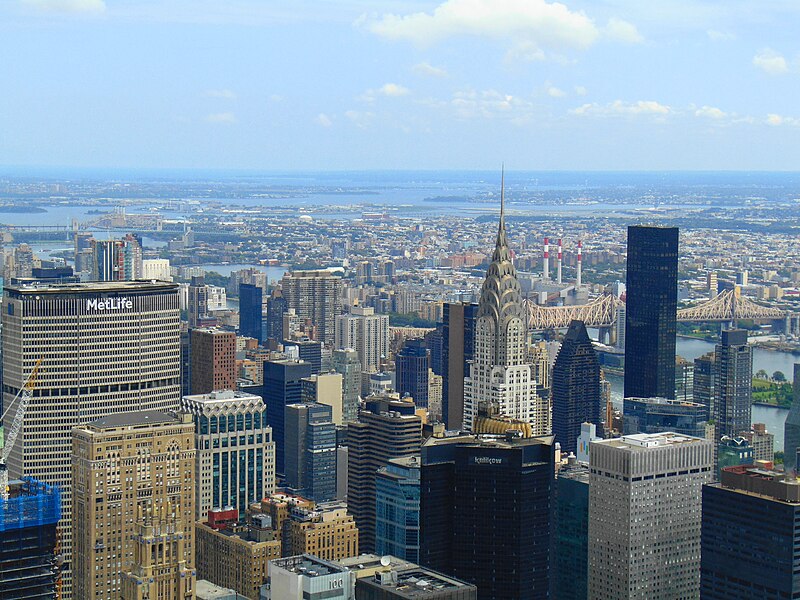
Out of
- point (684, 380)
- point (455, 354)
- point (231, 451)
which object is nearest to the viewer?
point (231, 451)

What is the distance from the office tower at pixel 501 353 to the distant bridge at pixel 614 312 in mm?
32004

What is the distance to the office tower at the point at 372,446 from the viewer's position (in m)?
36.1

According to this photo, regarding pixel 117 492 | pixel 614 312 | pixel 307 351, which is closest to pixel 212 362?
pixel 307 351

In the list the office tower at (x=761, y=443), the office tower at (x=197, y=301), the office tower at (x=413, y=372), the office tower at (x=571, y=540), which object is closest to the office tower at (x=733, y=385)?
the office tower at (x=761, y=443)

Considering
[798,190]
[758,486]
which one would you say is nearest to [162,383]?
[758,486]

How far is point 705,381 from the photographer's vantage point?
169 ft

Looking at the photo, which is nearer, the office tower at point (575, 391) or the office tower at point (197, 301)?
the office tower at point (575, 391)

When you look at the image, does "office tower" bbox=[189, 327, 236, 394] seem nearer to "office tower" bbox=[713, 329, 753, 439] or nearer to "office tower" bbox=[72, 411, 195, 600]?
"office tower" bbox=[713, 329, 753, 439]

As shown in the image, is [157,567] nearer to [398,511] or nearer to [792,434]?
[398,511]

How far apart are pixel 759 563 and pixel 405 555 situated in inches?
298

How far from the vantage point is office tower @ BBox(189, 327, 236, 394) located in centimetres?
4700

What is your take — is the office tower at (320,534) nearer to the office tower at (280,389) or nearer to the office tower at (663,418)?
the office tower at (280,389)

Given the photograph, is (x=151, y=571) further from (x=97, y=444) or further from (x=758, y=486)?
(x=758, y=486)

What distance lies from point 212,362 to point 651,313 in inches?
706
